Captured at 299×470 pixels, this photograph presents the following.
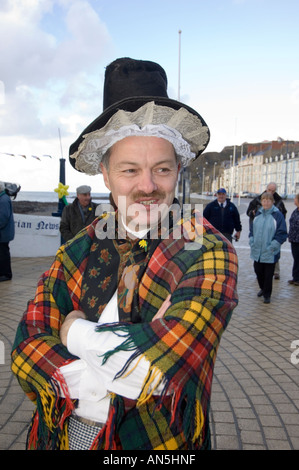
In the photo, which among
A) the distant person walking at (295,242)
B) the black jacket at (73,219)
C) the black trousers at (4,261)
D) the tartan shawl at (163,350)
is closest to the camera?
the tartan shawl at (163,350)

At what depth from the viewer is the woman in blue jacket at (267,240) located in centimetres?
678

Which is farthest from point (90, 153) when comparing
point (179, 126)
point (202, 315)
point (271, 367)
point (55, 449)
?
point (271, 367)

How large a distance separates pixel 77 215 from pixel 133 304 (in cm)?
646

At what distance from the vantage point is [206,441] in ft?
4.81

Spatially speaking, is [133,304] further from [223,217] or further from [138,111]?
[223,217]

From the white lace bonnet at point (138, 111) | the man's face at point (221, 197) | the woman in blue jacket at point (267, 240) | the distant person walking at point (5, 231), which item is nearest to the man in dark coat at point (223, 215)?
the man's face at point (221, 197)

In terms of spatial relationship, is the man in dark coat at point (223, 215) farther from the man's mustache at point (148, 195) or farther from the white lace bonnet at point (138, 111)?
the man's mustache at point (148, 195)

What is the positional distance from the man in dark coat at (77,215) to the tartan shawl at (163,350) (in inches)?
244

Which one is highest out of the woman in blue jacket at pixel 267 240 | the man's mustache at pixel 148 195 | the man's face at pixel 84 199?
the man's mustache at pixel 148 195

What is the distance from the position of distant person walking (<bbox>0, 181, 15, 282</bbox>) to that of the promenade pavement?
120cm

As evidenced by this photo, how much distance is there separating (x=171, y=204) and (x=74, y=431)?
3.07 ft

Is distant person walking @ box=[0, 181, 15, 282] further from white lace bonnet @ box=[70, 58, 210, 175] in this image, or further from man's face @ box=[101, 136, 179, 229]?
man's face @ box=[101, 136, 179, 229]

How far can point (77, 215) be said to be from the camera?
7.79m

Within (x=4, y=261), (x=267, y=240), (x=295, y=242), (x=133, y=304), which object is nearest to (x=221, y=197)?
(x=295, y=242)
